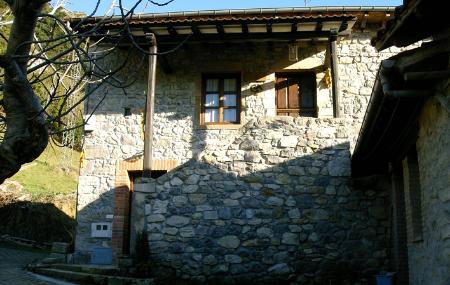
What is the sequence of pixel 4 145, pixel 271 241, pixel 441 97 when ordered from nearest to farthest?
pixel 4 145, pixel 441 97, pixel 271 241

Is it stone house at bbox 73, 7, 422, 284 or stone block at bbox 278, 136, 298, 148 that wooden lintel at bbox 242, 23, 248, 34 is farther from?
stone block at bbox 278, 136, 298, 148

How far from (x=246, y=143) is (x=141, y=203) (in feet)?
5.92

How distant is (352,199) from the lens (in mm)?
7375

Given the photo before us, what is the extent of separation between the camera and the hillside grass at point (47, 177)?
16.6 m

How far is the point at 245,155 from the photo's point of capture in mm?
7578

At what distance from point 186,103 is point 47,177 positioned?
11.0 meters

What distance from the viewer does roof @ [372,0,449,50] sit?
13.0 ft

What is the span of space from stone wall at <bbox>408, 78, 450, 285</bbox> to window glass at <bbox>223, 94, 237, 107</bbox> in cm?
507

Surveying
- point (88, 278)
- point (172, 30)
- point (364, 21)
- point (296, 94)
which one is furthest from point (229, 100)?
point (88, 278)

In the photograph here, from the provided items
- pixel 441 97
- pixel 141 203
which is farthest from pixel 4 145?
pixel 141 203

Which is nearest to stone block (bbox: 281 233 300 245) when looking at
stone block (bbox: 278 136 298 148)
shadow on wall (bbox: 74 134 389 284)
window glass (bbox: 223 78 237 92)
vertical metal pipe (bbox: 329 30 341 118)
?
shadow on wall (bbox: 74 134 389 284)

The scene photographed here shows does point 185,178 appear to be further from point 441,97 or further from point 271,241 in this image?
point 441,97

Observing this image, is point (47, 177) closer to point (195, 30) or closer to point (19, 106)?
point (195, 30)

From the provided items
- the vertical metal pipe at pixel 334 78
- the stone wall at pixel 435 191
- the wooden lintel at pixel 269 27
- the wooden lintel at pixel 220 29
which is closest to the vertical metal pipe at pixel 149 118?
the wooden lintel at pixel 220 29
